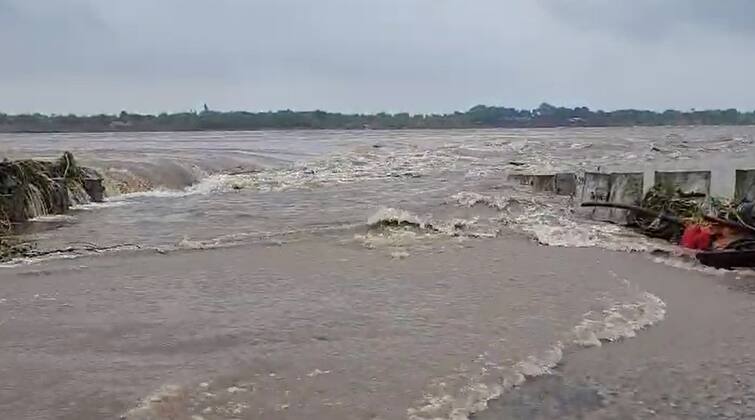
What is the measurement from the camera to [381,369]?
18.6 ft

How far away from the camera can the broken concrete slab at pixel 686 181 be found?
14055 mm

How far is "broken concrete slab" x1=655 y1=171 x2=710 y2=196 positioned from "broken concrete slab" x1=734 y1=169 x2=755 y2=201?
92 cm

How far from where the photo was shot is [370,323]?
275 inches

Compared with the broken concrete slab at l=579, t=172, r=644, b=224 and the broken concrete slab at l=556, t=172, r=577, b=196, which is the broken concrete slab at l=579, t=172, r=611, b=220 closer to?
the broken concrete slab at l=579, t=172, r=644, b=224

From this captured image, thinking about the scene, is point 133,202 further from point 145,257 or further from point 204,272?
point 204,272

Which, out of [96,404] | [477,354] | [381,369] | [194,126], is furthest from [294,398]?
[194,126]

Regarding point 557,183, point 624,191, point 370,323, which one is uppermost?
point 624,191

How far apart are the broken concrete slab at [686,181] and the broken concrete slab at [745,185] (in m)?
0.92

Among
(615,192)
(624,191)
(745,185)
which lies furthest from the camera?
(615,192)

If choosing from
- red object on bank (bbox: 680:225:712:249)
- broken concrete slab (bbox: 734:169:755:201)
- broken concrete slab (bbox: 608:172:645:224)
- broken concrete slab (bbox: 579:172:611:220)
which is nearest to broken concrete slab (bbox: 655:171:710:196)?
broken concrete slab (bbox: 608:172:645:224)

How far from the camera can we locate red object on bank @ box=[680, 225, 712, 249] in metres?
10.7

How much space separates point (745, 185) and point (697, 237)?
2.72 meters

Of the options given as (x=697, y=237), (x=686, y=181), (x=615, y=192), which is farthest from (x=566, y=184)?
(x=697, y=237)

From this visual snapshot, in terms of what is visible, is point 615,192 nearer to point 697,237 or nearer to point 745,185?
point 745,185
